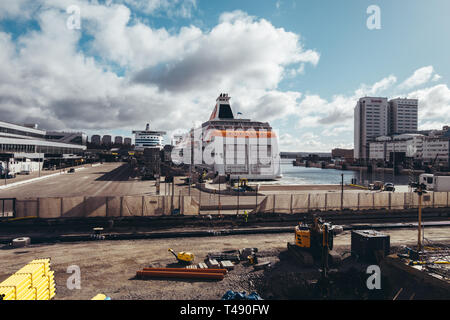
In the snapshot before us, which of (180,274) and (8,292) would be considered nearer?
(8,292)

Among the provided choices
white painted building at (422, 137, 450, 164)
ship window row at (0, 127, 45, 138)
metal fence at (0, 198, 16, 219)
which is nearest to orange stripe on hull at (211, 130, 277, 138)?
ship window row at (0, 127, 45, 138)

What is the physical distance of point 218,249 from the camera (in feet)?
59.4

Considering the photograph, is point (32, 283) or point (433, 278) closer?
point (32, 283)

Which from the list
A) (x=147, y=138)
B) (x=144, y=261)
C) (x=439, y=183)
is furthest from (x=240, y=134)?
(x=147, y=138)

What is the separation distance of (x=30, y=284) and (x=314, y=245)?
45.9 ft

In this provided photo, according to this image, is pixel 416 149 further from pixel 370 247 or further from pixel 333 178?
pixel 370 247

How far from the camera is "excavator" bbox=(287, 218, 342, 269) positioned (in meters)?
15.3

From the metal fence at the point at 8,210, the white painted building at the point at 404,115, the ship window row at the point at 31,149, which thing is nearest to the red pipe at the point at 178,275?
the metal fence at the point at 8,210

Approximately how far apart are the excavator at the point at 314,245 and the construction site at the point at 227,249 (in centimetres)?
6

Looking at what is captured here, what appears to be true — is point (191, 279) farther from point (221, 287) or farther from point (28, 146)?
point (28, 146)

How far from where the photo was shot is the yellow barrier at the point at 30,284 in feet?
29.3

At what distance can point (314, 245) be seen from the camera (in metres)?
16.2

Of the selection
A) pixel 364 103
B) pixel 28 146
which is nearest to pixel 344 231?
pixel 28 146

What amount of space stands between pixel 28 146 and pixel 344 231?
8757 centimetres
